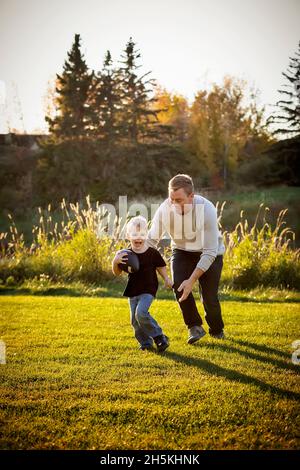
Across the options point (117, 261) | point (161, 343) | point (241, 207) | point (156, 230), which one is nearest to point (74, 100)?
point (241, 207)

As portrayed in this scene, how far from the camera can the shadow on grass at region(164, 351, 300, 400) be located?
138 inches

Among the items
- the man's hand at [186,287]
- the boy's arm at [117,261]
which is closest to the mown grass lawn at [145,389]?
the man's hand at [186,287]

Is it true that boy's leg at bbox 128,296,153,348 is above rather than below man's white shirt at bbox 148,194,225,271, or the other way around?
below

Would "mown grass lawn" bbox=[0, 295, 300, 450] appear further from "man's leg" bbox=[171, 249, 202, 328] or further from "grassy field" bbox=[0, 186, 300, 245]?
"grassy field" bbox=[0, 186, 300, 245]

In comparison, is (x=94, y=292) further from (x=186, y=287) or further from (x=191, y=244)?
(x=186, y=287)

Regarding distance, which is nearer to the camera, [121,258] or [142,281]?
[121,258]

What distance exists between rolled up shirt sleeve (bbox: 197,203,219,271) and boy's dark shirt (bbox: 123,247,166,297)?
0.47 m

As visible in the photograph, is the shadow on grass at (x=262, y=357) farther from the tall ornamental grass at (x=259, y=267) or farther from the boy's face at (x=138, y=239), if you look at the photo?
the tall ornamental grass at (x=259, y=267)

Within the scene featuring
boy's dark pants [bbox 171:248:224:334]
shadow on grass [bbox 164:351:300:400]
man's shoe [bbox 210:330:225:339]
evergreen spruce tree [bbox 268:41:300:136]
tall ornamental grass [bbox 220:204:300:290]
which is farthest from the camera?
evergreen spruce tree [bbox 268:41:300:136]

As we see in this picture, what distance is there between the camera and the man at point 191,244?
4750mm

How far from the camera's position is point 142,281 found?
479 centimetres

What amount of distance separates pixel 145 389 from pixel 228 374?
788 mm

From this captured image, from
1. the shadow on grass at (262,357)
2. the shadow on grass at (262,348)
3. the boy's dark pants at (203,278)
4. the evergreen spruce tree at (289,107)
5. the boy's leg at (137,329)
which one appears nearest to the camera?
the shadow on grass at (262,357)

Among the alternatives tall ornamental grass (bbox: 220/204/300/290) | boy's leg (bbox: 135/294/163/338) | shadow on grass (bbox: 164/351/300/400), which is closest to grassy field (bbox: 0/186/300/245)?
tall ornamental grass (bbox: 220/204/300/290)
